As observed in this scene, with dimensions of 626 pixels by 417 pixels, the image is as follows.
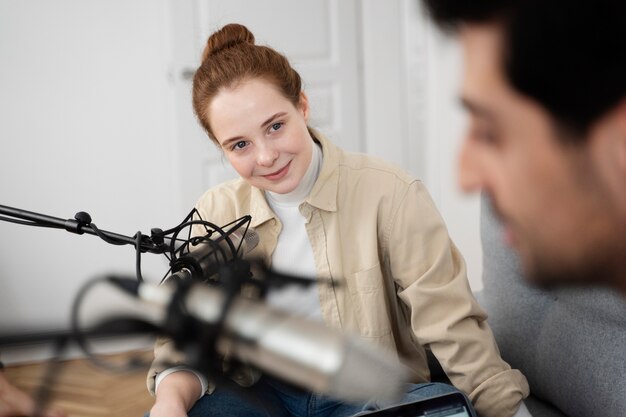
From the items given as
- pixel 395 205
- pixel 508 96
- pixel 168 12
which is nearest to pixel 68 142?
pixel 168 12

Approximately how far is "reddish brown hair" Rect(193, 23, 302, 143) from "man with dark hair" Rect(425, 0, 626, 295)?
0.97 meters

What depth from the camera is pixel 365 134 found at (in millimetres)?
3498

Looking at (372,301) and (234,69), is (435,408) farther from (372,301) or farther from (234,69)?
(234,69)

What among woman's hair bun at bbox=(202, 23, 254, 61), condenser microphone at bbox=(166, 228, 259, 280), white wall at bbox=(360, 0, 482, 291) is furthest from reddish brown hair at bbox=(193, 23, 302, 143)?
white wall at bbox=(360, 0, 482, 291)

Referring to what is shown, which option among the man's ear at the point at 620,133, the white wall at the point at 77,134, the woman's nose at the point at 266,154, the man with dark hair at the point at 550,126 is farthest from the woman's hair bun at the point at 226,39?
the white wall at the point at 77,134

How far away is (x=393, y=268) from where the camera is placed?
1407 millimetres

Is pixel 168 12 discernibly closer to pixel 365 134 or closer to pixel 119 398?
pixel 365 134

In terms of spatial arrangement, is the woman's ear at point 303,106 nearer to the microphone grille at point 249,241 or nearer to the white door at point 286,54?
the microphone grille at point 249,241

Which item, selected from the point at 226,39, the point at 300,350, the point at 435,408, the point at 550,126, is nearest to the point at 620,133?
the point at 550,126

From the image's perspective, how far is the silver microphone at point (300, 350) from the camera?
14.3 inches

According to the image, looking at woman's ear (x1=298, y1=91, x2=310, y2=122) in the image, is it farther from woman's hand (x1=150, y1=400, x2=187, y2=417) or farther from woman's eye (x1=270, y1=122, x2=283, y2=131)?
woman's hand (x1=150, y1=400, x2=187, y2=417)

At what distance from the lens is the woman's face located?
4.58 feet

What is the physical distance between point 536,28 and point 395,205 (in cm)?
101

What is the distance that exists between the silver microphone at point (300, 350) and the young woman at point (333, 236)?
2.97ft
